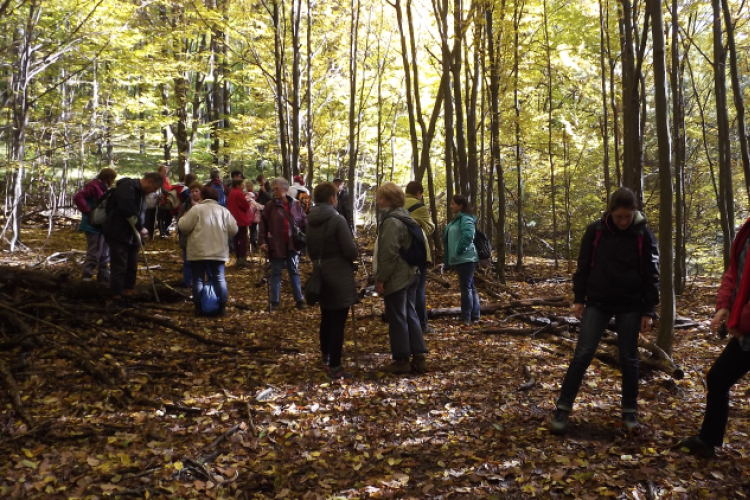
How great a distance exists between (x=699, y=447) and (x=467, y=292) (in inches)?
171

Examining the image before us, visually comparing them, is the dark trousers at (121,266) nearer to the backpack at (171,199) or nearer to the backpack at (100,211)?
the backpack at (100,211)

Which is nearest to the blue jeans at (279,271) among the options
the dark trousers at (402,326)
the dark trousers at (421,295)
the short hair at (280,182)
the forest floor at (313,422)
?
the short hair at (280,182)

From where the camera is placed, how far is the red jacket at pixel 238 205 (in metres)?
10.8

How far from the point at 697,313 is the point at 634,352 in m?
6.17

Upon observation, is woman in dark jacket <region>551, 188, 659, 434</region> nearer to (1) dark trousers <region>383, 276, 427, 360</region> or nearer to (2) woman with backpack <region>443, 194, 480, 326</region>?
(1) dark trousers <region>383, 276, 427, 360</region>

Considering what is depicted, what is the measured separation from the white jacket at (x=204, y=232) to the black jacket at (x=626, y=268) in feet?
16.8

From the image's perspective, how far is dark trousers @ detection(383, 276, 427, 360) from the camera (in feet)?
17.4

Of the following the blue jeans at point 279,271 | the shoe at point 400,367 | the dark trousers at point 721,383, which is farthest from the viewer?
the blue jeans at point 279,271

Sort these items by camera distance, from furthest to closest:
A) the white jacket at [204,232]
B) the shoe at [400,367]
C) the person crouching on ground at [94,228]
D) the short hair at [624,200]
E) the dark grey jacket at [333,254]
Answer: the person crouching on ground at [94,228] < the white jacket at [204,232] < the shoe at [400,367] < the dark grey jacket at [333,254] < the short hair at [624,200]

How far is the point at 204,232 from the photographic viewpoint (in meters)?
7.21

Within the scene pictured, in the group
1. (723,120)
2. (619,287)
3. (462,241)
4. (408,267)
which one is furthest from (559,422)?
(723,120)

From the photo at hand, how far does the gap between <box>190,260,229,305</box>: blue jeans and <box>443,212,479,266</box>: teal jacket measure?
3284mm

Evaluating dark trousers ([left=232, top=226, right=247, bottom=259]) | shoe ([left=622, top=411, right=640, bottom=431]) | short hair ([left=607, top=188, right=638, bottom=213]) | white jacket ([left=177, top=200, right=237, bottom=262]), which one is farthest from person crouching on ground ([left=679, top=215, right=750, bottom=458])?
dark trousers ([left=232, top=226, right=247, bottom=259])

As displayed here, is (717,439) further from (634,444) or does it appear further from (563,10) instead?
(563,10)
